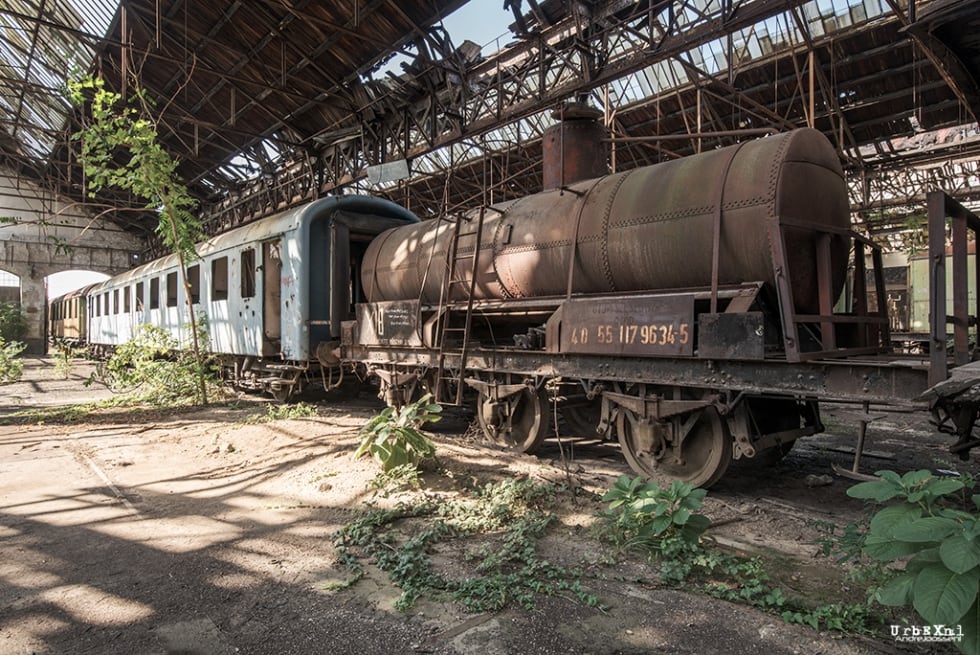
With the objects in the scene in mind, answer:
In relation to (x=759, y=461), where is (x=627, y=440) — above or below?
above

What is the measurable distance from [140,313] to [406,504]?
49.4 ft

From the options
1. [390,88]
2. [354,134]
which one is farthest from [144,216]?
[390,88]

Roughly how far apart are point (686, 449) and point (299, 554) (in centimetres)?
329

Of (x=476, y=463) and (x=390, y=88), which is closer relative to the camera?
(x=476, y=463)

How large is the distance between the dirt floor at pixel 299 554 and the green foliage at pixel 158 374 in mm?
3682

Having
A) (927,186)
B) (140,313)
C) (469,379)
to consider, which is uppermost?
(927,186)

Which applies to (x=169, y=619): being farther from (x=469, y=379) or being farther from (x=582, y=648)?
(x=469, y=379)

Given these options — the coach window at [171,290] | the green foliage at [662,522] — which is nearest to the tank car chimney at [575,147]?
the green foliage at [662,522]

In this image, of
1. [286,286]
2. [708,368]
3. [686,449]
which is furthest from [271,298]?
[708,368]

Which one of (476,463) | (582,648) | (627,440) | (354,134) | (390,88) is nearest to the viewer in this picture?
(582,648)

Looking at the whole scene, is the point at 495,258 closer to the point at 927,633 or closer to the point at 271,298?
the point at 927,633

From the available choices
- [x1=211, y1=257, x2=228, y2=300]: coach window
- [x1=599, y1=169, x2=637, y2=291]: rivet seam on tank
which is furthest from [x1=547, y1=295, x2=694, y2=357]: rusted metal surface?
[x1=211, y1=257, x2=228, y2=300]: coach window

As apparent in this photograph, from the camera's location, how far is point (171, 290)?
1393 centimetres

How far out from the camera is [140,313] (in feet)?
53.1
